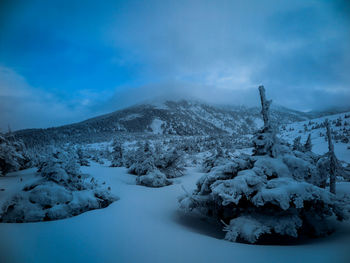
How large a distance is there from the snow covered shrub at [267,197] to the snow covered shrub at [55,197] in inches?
137

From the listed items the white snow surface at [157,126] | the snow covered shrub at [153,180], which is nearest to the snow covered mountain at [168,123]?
the white snow surface at [157,126]

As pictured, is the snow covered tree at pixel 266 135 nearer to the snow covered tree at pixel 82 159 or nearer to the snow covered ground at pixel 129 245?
the snow covered ground at pixel 129 245

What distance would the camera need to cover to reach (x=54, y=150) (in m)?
7.17

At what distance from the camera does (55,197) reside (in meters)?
5.57

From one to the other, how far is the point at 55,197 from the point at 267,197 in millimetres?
6393

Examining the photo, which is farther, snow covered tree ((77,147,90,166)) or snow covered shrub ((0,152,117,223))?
snow covered tree ((77,147,90,166))

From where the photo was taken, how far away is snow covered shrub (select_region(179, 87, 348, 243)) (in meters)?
4.09

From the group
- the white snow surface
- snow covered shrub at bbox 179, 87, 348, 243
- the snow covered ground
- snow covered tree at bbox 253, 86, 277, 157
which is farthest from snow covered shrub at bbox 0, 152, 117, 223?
the white snow surface

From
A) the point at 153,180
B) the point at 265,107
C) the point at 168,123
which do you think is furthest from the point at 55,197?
the point at 168,123

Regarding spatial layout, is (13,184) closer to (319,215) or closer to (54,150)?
(54,150)

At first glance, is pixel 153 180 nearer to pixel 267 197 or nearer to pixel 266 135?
pixel 266 135

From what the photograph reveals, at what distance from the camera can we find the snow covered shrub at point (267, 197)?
4086 mm

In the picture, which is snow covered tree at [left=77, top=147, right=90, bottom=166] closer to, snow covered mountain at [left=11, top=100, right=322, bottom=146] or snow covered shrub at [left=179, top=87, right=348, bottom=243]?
snow covered shrub at [left=179, top=87, right=348, bottom=243]

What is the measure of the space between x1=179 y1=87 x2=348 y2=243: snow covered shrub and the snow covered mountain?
62311mm
